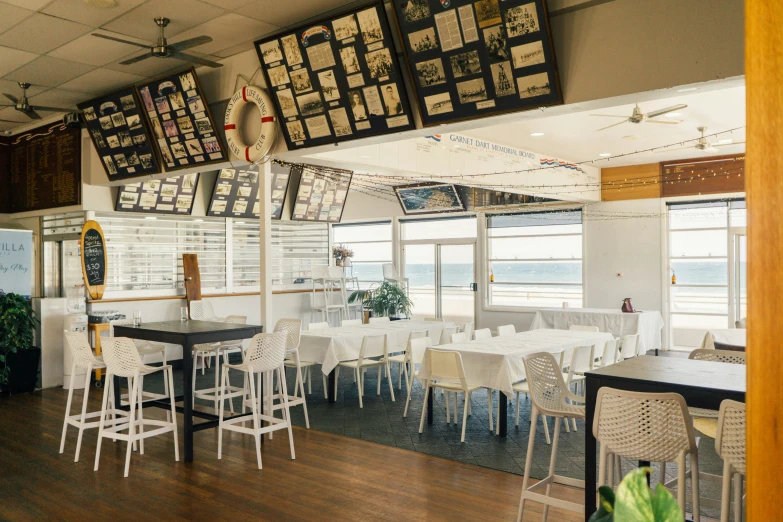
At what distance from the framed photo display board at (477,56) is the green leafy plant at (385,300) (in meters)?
7.83

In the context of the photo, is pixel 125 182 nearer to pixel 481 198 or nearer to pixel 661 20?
pixel 661 20

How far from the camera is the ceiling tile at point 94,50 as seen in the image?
16.7 ft

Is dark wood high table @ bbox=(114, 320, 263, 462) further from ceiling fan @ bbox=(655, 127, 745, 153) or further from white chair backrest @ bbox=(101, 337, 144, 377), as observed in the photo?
ceiling fan @ bbox=(655, 127, 745, 153)

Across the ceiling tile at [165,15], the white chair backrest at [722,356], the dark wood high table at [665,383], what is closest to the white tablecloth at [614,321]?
the white chair backrest at [722,356]

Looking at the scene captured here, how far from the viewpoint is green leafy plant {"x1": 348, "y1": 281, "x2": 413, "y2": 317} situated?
11.9m

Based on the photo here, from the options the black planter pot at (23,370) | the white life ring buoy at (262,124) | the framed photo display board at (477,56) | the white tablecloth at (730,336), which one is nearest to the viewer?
the framed photo display board at (477,56)

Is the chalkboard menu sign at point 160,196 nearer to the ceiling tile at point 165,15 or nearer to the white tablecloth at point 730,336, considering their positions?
the ceiling tile at point 165,15

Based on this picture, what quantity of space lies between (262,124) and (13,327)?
171 inches

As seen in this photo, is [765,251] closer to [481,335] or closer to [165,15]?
[165,15]

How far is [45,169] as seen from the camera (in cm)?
805

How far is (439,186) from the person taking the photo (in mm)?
12133

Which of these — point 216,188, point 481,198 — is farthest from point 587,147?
point 216,188

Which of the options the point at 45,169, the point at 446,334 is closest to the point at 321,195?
the point at 446,334

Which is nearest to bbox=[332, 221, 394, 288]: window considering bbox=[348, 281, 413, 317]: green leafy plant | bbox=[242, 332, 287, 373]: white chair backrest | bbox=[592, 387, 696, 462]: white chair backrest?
bbox=[348, 281, 413, 317]: green leafy plant
